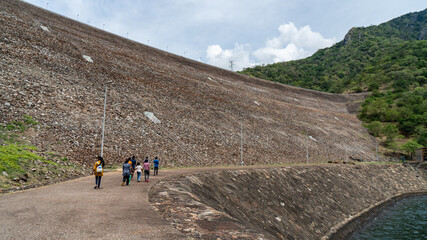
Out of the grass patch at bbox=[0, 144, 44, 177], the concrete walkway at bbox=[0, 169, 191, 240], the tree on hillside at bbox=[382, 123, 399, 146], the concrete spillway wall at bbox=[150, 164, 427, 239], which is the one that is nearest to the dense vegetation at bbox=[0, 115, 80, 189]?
the grass patch at bbox=[0, 144, 44, 177]

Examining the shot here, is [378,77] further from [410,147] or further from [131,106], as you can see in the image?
[131,106]

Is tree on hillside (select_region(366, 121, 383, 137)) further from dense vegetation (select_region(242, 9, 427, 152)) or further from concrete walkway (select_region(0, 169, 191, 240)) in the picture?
concrete walkway (select_region(0, 169, 191, 240))

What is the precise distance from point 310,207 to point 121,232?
17283mm

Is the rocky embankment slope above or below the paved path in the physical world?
above

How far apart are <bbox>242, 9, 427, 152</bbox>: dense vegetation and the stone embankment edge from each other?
41947 mm

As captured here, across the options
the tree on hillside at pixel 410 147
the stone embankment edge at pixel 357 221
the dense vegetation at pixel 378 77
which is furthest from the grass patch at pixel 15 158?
the dense vegetation at pixel 378 77

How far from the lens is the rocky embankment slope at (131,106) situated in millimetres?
21219

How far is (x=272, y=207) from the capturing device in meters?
15.3

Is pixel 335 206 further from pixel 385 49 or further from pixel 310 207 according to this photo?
pixel 385 49

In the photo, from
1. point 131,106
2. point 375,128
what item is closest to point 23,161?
point 131,106

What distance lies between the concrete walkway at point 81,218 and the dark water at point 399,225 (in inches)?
715

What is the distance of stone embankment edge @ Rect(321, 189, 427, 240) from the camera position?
57.1 ft

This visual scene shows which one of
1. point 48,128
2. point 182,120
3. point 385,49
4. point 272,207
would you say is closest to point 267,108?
point 182,120

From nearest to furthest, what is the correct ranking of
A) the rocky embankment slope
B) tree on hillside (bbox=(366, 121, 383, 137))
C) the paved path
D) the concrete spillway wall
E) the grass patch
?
the paved path < the concrete spillway wall < the grass patch < the rocky embankment slope < tree on hillside (bbox=(366, 121, 383, 137))
